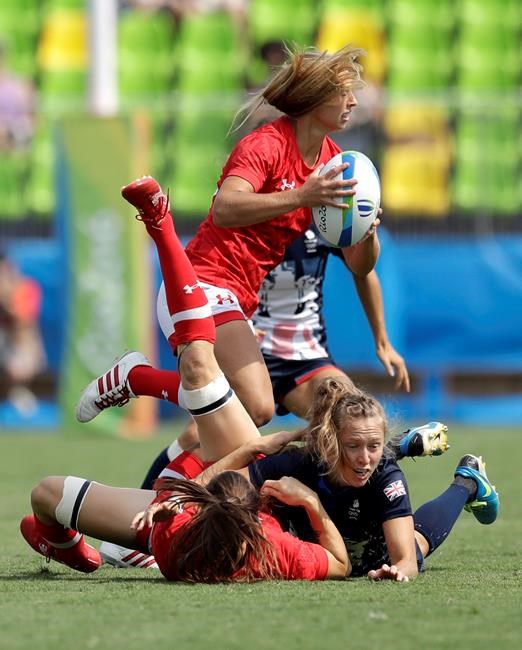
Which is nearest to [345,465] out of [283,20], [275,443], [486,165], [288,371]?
[275,443]

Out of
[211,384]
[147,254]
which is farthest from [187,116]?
[211,384]

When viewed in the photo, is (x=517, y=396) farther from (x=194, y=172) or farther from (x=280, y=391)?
(x=280, y=391)

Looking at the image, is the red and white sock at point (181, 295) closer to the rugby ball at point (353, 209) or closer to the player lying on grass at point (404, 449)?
the player lying on grass at point (404, 449)

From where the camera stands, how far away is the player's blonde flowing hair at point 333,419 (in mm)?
4484

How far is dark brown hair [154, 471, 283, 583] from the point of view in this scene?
4.28m

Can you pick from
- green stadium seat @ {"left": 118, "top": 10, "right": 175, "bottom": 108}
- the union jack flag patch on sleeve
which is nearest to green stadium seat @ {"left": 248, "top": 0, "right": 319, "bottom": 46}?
green stadium seat @ {"left": 118, "top": 10, "right": 175, "bottom": 108}

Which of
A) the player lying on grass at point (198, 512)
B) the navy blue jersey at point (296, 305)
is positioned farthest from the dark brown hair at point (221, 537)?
the navy blue jersey at point (296, 305)

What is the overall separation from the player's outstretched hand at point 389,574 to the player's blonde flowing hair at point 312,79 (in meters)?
1.84

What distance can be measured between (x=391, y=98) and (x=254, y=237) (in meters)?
7.50

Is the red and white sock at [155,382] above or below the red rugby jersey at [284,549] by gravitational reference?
above

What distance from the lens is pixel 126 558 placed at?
518 cm

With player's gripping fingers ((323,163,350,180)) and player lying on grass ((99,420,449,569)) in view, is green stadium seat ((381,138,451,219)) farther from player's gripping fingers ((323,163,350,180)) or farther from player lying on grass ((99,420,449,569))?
player lying on grass ((99,420,449,569))

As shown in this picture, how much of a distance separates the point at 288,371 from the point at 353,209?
3.98 ft

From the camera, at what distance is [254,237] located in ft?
17.6
